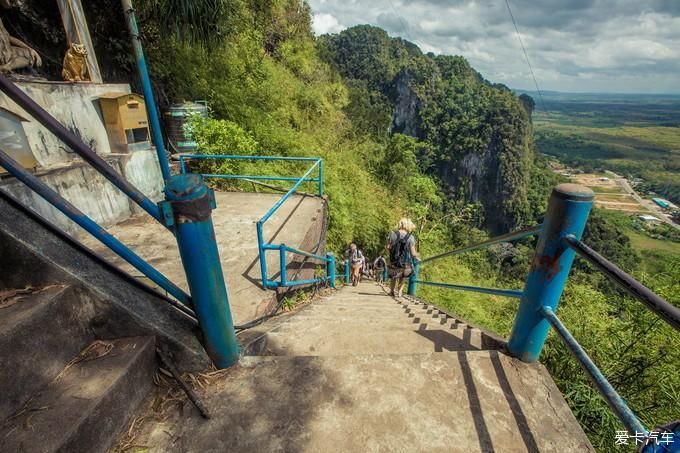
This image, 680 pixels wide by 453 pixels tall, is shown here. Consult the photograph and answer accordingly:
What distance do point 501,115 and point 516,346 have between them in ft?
224

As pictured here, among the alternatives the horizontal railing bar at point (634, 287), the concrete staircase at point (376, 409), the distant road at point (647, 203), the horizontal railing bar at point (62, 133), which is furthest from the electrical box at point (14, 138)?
the distant road at point (647, 203)

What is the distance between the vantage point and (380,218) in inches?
525

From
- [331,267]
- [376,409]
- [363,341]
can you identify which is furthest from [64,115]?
[376,409]

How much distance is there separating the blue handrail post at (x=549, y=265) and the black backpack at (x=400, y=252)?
3247 mm

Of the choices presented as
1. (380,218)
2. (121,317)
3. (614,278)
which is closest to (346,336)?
(121,317)

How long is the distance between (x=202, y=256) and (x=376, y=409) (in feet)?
3.79

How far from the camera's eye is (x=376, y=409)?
1.61m

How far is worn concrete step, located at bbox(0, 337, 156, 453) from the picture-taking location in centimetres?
115

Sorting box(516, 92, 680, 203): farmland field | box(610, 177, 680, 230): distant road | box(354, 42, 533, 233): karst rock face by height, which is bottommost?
box(610, 177, 680, 230): distant road

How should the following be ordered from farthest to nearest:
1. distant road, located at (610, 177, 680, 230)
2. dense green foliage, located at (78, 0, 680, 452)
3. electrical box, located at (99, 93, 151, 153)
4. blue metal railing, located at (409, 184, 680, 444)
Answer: distant road, located at (610, 177, 680, 230) < electrical box, located at (99, 93, 151, 153) < dense green foliage, located at (78, 0, 680, 452) < blue metal railing, located at (409, 184, 680, 444)

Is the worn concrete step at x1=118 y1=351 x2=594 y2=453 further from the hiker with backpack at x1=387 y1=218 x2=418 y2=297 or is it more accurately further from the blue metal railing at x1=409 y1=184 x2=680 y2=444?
the hiker with backpack at x1=387 y1=218 x2=418 y2=297

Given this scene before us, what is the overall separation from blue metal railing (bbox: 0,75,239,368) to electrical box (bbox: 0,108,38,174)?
121 inches

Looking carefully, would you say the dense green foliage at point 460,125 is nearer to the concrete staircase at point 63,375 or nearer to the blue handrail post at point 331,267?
the blue handrail post at point 331,267

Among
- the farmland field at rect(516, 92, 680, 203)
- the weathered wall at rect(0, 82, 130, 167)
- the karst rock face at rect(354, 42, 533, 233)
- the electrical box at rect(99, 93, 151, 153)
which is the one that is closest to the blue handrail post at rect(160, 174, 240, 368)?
the weathered wall at rect(0, 82, 130, 167)
